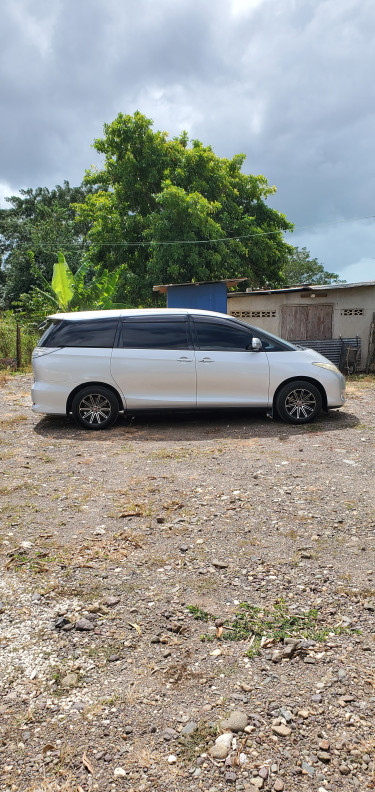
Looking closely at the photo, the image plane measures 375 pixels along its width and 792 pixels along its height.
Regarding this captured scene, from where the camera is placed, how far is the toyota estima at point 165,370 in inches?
276

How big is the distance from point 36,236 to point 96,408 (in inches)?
1018

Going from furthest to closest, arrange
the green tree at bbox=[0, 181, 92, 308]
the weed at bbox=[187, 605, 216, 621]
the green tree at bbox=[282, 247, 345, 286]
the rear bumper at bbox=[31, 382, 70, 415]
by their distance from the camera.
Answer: the green tree at bbox=[282, 247, 345, 286], the green tree at bbox=[0, 181, 92, 308], the rear bumper at bbox=[31, 382, 70, 415], the weed at bbox=[187, 605, 216, 621]

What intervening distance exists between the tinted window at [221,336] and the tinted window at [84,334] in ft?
4.26

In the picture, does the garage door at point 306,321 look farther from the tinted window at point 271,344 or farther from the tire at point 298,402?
the tire at point 298,402

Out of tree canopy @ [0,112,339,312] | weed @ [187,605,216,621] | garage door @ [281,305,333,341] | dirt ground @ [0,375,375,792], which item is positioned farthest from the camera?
tree canopy @ [0,112,339,312]

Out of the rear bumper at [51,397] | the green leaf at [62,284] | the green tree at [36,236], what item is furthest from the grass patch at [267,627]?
the green tree at [36,236]

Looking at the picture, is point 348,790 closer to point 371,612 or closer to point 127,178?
point 371,612

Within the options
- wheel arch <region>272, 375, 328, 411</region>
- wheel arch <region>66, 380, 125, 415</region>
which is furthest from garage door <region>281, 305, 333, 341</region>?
wheel arch <region>66, 380, 125, 415</region>

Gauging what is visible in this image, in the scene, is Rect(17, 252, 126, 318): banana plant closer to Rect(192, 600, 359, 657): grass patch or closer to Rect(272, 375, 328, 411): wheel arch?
Rect(272, 375, 328, 411): wheel arch

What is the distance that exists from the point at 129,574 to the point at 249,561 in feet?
2.63

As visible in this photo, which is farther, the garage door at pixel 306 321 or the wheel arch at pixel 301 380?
the garage door at pixel 306 321

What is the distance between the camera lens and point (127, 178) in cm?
2148

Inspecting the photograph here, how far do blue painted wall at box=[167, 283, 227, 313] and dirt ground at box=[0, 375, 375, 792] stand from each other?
11.7 metres

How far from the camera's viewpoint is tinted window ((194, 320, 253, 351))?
7.20 metres
